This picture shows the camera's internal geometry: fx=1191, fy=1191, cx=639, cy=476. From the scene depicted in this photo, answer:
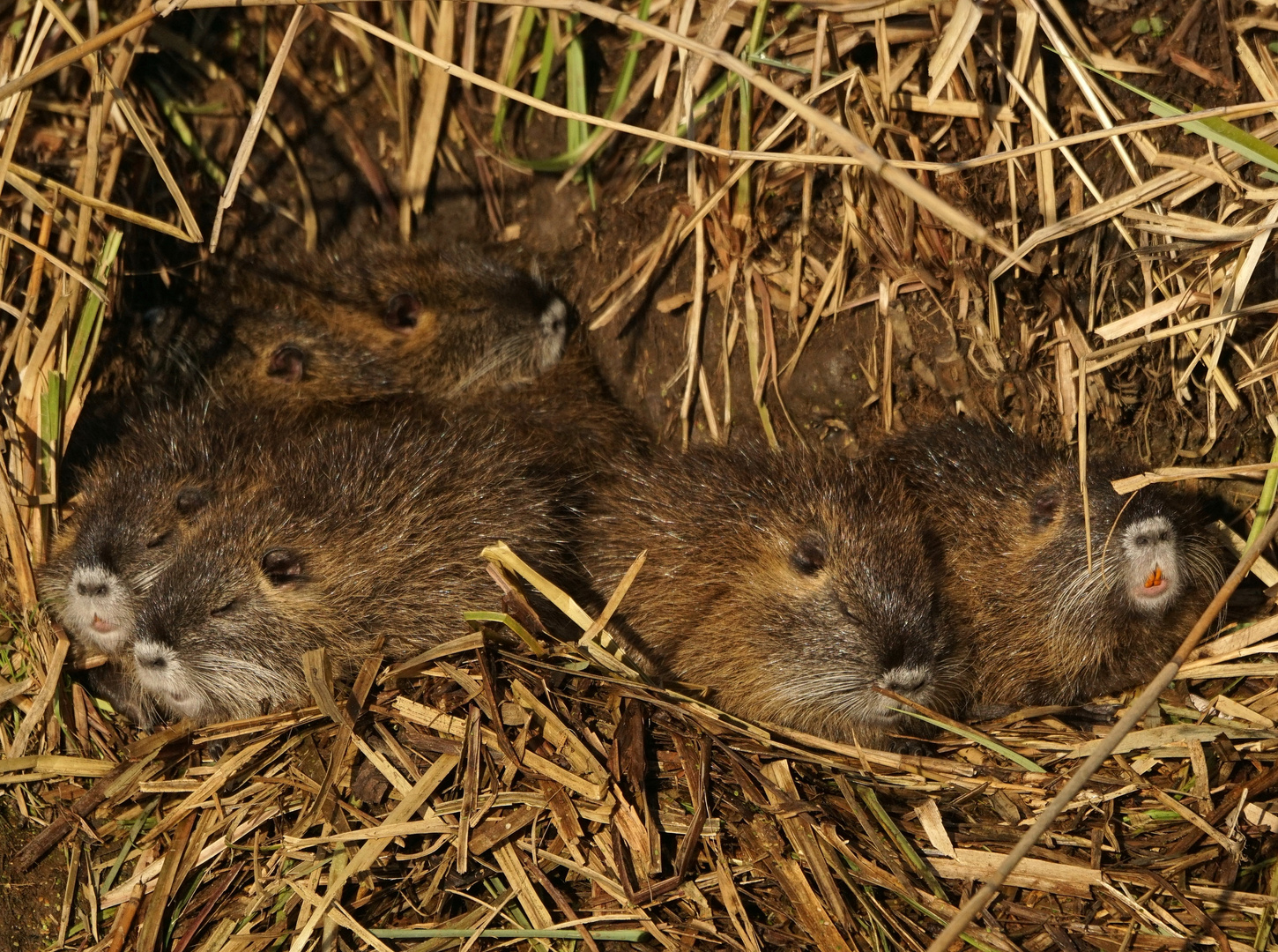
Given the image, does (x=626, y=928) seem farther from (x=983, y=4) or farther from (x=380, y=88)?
A: (x=380, y=88)

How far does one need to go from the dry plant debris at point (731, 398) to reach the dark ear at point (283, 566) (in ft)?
1.63

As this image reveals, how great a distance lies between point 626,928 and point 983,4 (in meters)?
3.37

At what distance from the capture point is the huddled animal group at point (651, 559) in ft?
13.9

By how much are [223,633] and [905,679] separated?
7.88 feet

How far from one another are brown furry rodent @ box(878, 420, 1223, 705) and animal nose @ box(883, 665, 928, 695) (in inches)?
19.7

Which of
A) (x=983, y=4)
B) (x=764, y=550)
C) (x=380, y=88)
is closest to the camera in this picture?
(x=983, y=4)

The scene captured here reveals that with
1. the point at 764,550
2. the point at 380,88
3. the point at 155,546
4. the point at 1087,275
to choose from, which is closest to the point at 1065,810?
the point at 764,550

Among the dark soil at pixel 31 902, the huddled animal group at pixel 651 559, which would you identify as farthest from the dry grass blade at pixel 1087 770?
the dark soil at pixel 31 902

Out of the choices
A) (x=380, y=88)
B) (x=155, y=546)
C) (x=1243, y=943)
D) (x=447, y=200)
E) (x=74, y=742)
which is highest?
(x=380, y=88)

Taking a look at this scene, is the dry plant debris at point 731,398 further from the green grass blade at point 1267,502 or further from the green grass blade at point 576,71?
the green grass blade at point 1267,502

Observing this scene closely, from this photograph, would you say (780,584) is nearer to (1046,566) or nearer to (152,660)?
(1046,566)

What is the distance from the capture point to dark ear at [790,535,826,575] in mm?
4430

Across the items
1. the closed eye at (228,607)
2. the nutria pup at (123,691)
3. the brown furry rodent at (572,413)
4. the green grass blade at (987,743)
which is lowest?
the nutria pup at (123,691)

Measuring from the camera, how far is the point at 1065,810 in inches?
156
